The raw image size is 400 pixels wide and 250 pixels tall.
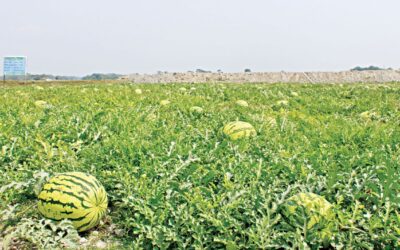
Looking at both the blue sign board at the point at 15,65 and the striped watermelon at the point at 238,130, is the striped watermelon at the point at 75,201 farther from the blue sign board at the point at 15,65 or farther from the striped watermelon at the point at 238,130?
the blue sign board at the point at 15,65

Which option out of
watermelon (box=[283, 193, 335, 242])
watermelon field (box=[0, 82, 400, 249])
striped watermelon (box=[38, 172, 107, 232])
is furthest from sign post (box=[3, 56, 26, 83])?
watermelon (box=[283, 193, 335, 242])

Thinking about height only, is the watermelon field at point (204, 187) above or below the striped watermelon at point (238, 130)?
below

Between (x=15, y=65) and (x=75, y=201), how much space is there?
44763 mm

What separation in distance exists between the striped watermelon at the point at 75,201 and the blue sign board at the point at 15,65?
143 feet

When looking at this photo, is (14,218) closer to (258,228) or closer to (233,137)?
(258,228)

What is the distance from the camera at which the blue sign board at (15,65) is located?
42.2 m

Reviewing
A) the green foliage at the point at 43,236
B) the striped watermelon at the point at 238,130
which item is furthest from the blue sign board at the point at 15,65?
the green foliage at the point at 43,236

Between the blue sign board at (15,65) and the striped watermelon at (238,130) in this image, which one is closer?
the striped watermelon at (238,130)

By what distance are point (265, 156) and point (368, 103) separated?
5.91m

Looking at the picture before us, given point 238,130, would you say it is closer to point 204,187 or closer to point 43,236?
point 204,187

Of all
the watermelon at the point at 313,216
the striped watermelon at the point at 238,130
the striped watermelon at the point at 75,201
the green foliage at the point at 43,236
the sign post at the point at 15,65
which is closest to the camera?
the watermelon at the point at 313,216

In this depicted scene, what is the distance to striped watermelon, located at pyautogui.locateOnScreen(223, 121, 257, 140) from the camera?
15.4ft

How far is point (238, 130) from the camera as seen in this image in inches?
187

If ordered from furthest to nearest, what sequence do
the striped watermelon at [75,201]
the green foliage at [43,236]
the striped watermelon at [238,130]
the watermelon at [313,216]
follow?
the striped watermelon at [238,130], the striped watermelon at [75,201], the green foliage at [43,236], the watermelon at [313,216]
